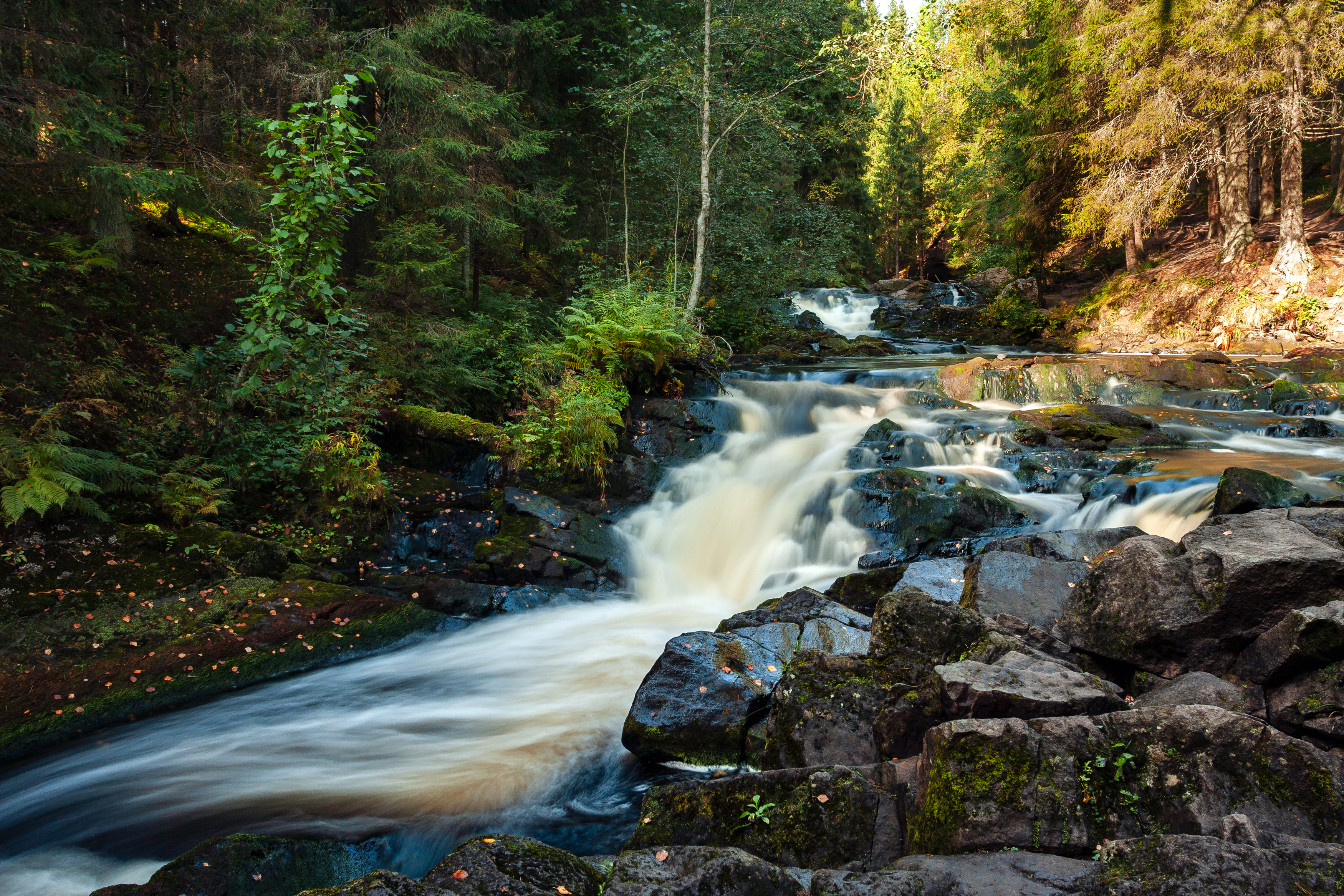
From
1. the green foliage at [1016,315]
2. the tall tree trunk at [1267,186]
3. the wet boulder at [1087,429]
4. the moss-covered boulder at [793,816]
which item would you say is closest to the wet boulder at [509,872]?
the moss-covered boulder at [793,816]

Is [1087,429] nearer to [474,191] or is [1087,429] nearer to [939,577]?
[939,577]

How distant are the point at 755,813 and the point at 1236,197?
782 inches

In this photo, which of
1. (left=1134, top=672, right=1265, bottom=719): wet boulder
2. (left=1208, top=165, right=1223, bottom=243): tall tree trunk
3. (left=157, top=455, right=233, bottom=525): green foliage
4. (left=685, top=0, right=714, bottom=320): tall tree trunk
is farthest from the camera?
(left=1208, top=165, right=1223, bottom=243): tall tree trunk

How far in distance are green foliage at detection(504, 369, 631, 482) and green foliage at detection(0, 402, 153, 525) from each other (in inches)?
172

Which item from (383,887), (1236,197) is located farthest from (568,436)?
(1236,197)

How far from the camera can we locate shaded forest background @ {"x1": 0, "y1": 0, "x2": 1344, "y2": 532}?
780 centimetres

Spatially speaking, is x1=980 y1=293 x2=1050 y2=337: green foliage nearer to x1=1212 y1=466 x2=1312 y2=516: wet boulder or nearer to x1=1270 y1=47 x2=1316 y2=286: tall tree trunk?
x1=1270 y1=47 x2=1316 y2=286: tall tree trunk

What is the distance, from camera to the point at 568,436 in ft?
33.6

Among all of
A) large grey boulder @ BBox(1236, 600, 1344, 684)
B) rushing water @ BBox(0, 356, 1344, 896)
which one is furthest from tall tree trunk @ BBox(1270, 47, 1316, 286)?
large grey boulder @ BBox(1236, 600, 1344, 684)

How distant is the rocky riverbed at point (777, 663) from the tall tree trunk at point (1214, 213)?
8.58 m

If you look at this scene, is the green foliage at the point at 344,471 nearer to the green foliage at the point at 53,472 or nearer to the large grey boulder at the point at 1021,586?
the green foliage at the point at 53,472

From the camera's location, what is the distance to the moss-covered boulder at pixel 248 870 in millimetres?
3084

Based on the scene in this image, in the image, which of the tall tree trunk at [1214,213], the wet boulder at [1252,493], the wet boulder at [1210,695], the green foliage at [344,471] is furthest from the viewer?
the tall tree trunk at [1214,213]

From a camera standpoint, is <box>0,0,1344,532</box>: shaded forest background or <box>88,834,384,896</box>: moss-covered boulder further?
<box>0,0,1344,532</box>: shaded forest background
